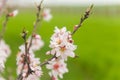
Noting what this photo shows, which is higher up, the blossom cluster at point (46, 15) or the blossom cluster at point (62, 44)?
the blossom cluster at point (46, 15)

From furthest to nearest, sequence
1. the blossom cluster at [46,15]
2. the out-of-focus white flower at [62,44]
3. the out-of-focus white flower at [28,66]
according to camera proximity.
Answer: the blossom cluster at [46,15], the out-of-focus white flower at [28,66], the out-of-focus white flower at [62,44]

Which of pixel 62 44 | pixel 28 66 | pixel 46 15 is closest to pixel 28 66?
pixel 28 66

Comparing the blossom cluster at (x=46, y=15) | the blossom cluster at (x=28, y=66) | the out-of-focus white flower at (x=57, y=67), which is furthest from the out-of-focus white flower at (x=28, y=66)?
the blossom cluster at (x=46, y=15)

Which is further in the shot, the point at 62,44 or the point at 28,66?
the point at 28,66

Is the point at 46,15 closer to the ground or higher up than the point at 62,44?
higher up

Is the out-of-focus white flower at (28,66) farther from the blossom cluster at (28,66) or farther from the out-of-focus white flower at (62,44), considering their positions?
the out-of-focus white flower at (62,44)

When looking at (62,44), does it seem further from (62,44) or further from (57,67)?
(57,67)

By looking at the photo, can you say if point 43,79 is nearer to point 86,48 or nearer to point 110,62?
point 110,62

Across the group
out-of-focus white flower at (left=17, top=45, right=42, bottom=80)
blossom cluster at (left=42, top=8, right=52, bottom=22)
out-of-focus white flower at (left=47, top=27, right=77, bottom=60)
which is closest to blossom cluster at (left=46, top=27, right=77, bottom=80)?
out-of-focus white flower at (left=47, top=27, right=77, bottom=60)
